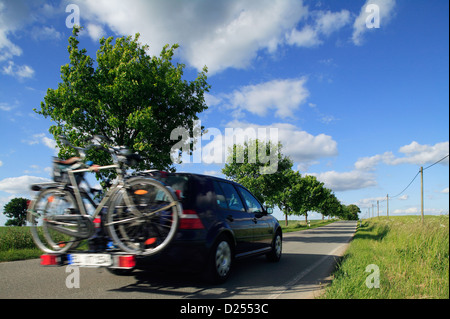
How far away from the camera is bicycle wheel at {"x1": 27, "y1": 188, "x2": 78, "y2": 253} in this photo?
4617 mm

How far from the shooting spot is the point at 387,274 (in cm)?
550

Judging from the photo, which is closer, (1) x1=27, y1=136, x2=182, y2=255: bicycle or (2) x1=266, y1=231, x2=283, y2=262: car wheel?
(1) x1=27, y1=136, x2=182, y2=255: bicycle

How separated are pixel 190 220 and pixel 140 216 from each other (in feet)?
2.56

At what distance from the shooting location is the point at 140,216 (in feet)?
13.5

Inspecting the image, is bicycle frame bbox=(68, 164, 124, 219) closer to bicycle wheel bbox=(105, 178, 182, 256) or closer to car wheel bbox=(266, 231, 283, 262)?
bicycle wheel bbox=(105, 178, 182, 256)

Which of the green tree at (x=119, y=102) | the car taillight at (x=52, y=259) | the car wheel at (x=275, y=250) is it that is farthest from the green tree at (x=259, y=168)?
the car taillight at (x=52, y=259)

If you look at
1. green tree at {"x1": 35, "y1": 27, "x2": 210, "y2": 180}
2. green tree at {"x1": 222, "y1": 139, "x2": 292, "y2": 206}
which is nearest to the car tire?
green tree at {"x1": 35, "y1": 27, "x2": 210, "y2": 180}

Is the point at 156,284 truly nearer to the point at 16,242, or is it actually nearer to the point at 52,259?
the point at 52,259

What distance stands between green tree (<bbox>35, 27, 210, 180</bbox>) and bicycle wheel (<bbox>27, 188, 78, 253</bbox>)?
8.56 metres

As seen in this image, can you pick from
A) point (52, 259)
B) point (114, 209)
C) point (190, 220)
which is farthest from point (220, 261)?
point (52, 259)

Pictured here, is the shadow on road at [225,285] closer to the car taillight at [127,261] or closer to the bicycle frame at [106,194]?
the car taillight at [127,261]

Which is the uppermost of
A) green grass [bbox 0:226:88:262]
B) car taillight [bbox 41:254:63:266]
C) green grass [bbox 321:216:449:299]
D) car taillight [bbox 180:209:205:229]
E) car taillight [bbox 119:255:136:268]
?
car taillight [bbox 180:209:205:229]
